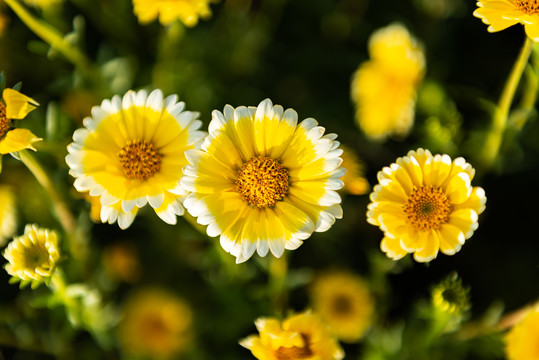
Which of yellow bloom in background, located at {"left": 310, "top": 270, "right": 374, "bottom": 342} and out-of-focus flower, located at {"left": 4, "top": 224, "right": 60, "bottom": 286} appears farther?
yellow bloom in background, located at {"left": 310, "top": 270, "right": 374, "bottom": 342}

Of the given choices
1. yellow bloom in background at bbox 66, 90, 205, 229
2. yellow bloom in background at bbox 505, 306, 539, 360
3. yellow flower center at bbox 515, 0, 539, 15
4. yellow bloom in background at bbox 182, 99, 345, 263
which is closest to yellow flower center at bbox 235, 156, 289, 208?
yellow bloom in background at bbox 182, 99, 345, 263

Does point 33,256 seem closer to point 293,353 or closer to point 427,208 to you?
point 293,353

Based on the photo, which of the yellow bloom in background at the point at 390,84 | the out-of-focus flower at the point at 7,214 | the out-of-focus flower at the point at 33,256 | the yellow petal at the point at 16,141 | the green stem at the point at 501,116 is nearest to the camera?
the yellow petal at the point at 16,141

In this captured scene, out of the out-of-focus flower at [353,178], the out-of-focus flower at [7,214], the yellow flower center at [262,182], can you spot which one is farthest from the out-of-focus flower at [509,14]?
the out-of-focus flower at [7,214]

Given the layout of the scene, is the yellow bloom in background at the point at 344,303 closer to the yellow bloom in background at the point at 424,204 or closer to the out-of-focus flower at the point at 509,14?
the yellow bloom in background at the point at 424,204

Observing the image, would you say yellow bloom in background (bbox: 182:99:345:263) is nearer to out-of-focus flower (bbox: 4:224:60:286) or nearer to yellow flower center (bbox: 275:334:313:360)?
yellow flower center (bbox: 275:334:313:360)

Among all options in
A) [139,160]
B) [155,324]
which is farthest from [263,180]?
[155,324]
